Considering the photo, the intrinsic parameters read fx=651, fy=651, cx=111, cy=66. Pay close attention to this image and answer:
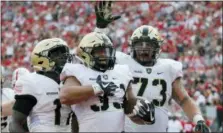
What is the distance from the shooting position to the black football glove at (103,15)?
5.22 metres

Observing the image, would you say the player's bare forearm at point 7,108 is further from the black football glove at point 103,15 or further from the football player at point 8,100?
the black football glove at point 103,15

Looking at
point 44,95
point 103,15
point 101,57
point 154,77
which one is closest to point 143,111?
point 101,57

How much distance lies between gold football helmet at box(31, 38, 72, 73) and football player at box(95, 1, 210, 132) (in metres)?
0.59

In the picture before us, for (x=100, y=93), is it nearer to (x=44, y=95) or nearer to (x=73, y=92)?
(x=73, y=92)

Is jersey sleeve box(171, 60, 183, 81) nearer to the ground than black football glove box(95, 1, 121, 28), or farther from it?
nearer to the ground

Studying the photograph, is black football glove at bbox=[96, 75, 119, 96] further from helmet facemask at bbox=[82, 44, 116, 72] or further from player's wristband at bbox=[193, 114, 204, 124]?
player's wristband at bbox=[193, 114, 204, 124]

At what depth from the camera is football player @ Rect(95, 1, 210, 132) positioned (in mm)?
4906

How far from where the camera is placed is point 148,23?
18078 millimetres

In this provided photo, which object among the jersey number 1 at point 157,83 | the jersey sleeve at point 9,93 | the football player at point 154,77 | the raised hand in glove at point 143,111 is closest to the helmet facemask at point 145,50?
the football player at point 154,77

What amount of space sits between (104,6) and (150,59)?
0.67 m

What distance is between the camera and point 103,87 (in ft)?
13.1

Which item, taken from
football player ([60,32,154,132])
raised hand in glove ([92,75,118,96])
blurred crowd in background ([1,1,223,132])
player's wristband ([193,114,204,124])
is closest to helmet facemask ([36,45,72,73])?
football player ([60,32,154,132])

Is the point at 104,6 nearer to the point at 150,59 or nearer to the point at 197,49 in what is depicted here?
the point at 150,59

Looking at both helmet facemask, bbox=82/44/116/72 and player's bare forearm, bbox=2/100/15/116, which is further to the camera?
player's bare forearm, bbox=2/100/15/116
